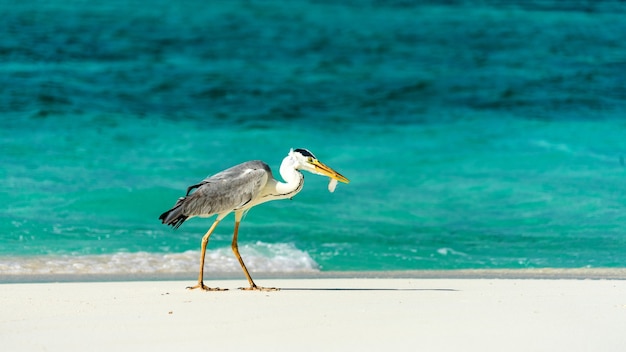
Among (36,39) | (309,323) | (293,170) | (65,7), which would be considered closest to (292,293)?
(293,170)

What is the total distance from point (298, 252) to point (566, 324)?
13.8 feet

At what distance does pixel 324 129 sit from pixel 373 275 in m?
8.29

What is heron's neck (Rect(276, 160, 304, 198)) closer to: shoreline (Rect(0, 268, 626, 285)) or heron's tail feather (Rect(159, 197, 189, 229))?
heron's tail feather (Rect(159, 197, 189, 229))

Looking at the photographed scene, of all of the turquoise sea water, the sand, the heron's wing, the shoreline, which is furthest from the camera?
the turquoise sea water

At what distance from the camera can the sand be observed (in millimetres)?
5250

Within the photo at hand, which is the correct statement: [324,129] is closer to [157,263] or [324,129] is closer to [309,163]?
[157,263]

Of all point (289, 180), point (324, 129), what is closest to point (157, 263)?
point (289, 180)

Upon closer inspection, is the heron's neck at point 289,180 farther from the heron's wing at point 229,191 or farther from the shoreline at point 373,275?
the shoreline at point 373,275

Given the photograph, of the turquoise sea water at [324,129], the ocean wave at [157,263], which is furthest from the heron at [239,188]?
the turquoise sea water at [324,129]

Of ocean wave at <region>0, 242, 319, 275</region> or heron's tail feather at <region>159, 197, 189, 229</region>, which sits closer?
heron's tail feather at <region>159, 197, 189, 229</region>

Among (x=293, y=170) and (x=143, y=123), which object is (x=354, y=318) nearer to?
(x=293, y=170)

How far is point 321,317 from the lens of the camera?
593 centimetres

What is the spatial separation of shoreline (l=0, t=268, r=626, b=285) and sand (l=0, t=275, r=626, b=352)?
0.48m

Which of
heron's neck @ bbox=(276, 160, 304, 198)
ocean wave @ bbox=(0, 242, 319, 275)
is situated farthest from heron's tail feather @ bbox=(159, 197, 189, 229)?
ocean wave @ bbox=(0, 242, 319, 275)
